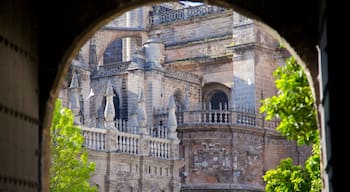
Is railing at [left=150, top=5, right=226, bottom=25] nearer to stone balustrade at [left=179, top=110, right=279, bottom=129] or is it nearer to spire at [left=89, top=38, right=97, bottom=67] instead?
spire at [left=89, top=38, right=97, bottom=67]

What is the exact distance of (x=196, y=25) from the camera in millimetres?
48750

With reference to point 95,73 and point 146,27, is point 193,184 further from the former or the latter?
point 146,27

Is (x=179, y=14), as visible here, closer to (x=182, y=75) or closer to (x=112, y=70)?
(x=182, y=75)

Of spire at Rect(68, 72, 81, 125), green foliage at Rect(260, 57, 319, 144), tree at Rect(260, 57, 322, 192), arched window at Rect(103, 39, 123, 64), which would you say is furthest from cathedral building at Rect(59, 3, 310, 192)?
green foliage at Rect(260, 57, 319, 144)

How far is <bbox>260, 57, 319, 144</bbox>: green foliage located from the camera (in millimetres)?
12516

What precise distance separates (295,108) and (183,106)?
3149 centimetres

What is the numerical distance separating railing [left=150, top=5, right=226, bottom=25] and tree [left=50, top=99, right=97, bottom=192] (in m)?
22.8

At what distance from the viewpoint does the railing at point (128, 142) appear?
35.5m

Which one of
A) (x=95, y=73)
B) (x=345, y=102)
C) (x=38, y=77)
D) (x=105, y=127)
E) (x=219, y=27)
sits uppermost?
(x=219, y=27)

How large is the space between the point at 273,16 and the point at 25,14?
2.42m

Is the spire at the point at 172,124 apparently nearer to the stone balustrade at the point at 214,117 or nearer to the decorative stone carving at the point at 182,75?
the stone balustrade at the point at 214,117

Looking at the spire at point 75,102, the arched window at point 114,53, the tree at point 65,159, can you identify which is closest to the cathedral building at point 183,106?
the spire at point 75,102

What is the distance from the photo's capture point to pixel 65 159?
26.7m

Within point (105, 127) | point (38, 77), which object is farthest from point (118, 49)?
point (38, 77)
